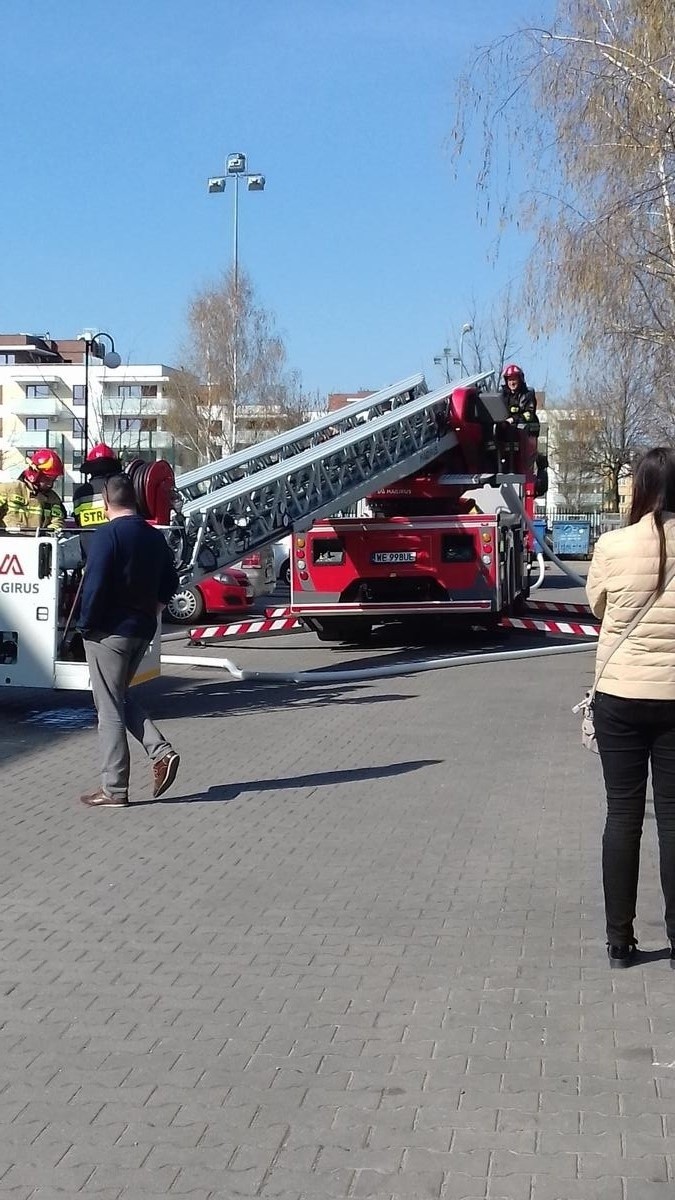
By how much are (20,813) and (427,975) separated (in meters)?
3.60

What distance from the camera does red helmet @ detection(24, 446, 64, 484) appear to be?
11.7m

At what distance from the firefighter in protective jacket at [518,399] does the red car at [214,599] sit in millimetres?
5212

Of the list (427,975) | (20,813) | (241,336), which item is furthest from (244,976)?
(241,336)

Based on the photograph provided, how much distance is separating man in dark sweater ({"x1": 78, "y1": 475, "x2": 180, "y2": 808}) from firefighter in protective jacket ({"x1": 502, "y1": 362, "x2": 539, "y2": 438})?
11.9m

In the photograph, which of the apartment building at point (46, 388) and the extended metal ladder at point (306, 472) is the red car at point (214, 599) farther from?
the apartment building at point (46, 388)

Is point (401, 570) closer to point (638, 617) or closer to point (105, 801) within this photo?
point (105, 801)

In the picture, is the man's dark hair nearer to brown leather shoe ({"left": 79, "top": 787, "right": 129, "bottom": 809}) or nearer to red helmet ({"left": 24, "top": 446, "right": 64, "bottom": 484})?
brown leather shoe ({"left": 79, "top": 787, "right": 129, "bottom": 809})

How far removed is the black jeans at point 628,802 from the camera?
5141 mm

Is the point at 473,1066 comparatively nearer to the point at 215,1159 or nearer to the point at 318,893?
the point at 215,1159

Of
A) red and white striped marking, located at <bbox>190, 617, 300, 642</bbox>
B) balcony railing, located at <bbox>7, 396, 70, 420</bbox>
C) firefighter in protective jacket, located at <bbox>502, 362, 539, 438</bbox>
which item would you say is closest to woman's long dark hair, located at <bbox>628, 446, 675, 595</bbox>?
red and white striped marking, located at <bbox>190, 617, 300, 642</bbox>

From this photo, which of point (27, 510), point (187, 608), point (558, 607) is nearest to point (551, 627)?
point (558, 607)

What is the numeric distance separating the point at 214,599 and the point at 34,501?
33.2ft

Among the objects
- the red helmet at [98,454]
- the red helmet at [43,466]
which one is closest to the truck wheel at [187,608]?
the red helmet at [98,454]

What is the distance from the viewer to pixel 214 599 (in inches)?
857
